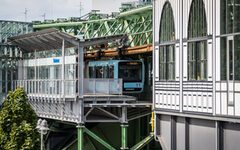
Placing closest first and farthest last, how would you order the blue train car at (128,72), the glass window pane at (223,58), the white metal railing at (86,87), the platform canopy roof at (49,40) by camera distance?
the glass window pane at (223,58), the platform canopy roof at (49,40), the white metal railing at (86,87), the blue train car at (128,72)

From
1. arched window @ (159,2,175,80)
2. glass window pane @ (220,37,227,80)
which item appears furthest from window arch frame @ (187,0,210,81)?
arched window @ (159,2,175,80)

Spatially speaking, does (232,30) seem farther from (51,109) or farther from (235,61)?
(51,109)

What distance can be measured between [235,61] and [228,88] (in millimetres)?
981

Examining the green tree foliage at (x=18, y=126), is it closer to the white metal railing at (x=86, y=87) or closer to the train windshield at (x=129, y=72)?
the white metal railing at (x=86, y=87)

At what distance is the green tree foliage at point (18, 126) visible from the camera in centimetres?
2636

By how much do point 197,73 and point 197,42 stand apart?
1184mm

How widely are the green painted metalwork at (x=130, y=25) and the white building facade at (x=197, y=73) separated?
627 inches

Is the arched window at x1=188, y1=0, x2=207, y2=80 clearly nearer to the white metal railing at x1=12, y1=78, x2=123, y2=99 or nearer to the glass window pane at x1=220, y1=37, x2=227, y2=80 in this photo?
the glass window pane at x1=220, y1=37, x2=227, y2=80

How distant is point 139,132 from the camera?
42.4 m

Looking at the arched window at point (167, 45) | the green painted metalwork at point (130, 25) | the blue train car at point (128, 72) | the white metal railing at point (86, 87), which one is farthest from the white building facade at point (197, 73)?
the blue train car at point (128, 72)

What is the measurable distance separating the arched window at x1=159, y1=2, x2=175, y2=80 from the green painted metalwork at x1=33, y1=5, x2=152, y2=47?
15498 millimetres

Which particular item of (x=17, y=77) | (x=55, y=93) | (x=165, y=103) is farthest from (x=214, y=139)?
(x=17, y=77)

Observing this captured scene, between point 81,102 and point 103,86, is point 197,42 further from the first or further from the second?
point 103,86

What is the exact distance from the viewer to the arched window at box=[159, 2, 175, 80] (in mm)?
22969
